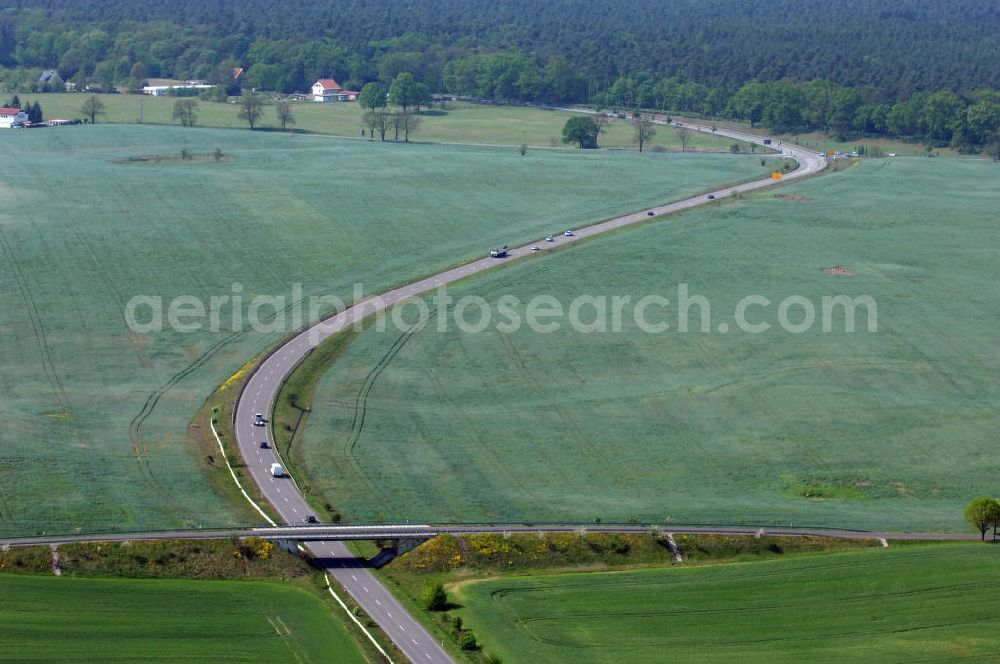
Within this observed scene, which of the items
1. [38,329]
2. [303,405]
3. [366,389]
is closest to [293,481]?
[303,405]

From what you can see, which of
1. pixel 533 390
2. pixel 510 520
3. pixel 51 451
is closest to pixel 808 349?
pixel 533 390

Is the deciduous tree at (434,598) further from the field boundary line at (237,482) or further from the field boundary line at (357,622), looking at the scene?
the field boundary line at (237,482)

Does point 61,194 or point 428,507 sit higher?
point 61,194

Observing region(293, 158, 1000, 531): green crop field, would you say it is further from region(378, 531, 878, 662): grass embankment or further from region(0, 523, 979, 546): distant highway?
region(378, 531, 878, 662): grass embankment

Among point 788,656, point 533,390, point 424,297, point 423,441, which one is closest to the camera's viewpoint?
point 788,656

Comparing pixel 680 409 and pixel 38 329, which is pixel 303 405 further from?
pixel 38 329

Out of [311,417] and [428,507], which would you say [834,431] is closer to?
[428,507]

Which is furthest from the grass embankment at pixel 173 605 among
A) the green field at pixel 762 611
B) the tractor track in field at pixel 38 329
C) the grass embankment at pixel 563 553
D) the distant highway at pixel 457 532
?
the tractor track in field at pixel 38 329
